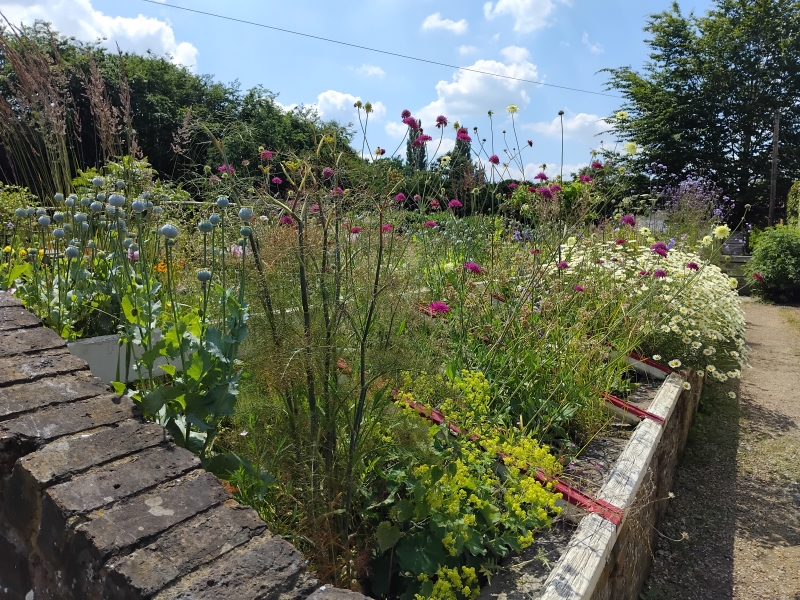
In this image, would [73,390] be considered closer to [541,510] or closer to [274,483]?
[274,483]

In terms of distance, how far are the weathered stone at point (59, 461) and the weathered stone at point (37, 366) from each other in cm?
33

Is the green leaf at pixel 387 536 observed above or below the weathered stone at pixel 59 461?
below

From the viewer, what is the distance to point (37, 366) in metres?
1.65

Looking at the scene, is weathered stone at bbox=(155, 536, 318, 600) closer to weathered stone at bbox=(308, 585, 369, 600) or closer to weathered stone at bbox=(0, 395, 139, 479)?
weathered stone at bbox=(308, 585, 369, 600)

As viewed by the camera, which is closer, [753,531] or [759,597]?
[759,597]

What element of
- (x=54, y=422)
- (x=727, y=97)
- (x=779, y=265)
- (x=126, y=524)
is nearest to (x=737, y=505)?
(x=126, y=524)

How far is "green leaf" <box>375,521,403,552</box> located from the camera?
1.73 m

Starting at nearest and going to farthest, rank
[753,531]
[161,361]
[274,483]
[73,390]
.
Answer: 1. [73,390]
2. [274,483]
3. [161,361]
4. [753,531]

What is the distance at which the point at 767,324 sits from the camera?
898cm

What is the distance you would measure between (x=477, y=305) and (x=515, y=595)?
2134mm

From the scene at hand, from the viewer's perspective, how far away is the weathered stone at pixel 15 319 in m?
1.84

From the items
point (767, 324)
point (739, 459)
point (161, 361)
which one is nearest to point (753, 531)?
point (739, 459)

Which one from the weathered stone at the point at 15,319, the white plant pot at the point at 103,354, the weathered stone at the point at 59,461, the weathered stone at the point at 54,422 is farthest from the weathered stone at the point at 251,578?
the white plant pot at the point at 103,354

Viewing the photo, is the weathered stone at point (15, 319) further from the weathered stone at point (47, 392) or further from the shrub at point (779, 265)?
the shrub at point (779, 265)
